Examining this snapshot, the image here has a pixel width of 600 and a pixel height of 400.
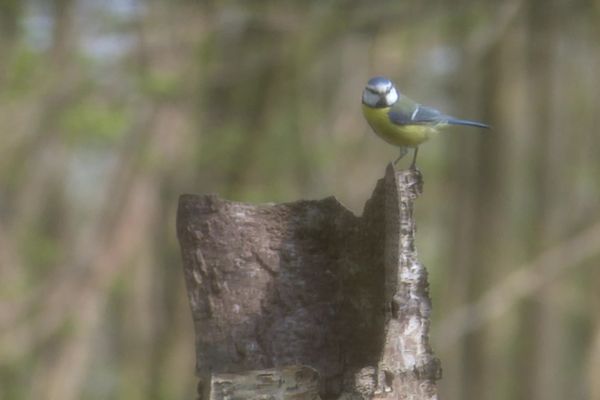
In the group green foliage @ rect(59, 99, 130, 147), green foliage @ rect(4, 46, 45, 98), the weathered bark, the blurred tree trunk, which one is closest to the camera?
the weathered bark

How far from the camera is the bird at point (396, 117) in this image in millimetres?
2977

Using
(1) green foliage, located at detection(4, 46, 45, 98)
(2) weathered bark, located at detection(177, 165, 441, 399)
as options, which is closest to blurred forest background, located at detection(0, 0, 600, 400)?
(1) green foliage, located at detection(4, 46, 45, 98)

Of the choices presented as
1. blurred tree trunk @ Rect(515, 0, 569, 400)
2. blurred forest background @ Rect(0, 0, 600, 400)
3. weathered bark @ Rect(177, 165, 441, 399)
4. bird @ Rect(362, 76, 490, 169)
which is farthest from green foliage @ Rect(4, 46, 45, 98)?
weathered bark @ Rect(177, 165, 441, 399)

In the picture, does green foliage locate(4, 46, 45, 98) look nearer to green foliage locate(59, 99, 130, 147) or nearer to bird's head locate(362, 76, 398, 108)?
green foliage locate(59, 99, 130, 147)

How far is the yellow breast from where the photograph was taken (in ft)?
9.75

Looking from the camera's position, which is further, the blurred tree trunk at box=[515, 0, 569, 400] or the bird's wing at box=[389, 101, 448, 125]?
the blurred tree trunk at box=[515, 0, 569, 400]

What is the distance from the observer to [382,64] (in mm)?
9281

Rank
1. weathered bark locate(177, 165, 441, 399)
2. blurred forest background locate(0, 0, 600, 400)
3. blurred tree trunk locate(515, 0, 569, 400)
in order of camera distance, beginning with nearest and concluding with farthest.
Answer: weathered bark locate(177, 165, 441, 399) < blurred forest background locate(0, 0, 600, 400) < blurred tree trunk locate(515, 0, 569, 400)

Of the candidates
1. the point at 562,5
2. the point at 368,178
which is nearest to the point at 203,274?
the point at 562,5

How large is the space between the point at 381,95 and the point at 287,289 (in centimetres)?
95

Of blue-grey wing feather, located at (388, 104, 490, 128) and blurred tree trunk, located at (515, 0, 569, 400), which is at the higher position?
blurred tree trunk, located at (515, 0, 569, 400)

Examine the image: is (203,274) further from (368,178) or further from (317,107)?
(368,178)

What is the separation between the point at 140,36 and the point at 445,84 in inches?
131

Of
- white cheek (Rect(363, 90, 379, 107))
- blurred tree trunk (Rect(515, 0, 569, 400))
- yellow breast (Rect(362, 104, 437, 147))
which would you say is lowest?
yellow breast (Rect(362, 104, 437, 147))
